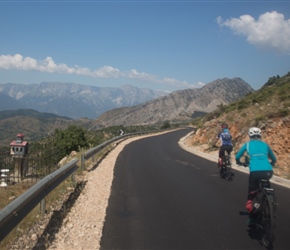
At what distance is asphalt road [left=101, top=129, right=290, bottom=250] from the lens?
590cm

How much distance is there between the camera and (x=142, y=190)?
10156 mm

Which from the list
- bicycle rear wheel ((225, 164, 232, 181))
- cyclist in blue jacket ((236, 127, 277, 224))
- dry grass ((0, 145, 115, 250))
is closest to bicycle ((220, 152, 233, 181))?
bicycle rear wheel ((225, 164, 232, 181))

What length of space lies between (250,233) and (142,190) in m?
4.25

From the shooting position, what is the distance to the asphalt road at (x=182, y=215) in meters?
5.90

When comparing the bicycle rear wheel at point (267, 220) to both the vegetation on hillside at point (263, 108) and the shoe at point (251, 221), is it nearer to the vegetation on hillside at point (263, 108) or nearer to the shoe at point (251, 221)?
the shoe at point (251, 221)

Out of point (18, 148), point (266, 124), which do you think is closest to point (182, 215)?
point (18, 148)

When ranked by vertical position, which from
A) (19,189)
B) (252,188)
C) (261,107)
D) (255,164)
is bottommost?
(19,189)

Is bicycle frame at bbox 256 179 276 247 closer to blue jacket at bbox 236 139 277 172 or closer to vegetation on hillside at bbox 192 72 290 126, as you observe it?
blue jacket at bbox 236 139 277 172

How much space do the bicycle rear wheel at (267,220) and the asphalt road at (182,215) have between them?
19cm

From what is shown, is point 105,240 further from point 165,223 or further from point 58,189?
point 58,189

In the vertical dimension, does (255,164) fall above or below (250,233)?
above

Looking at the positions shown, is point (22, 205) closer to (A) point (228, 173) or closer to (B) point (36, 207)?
(B) point (36, 207)

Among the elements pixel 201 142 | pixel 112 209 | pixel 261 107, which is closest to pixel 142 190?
pixel 112 209

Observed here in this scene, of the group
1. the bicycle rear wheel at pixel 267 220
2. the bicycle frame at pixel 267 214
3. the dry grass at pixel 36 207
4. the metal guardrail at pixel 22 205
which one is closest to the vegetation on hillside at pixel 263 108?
the dry grass at pixel 36 207
